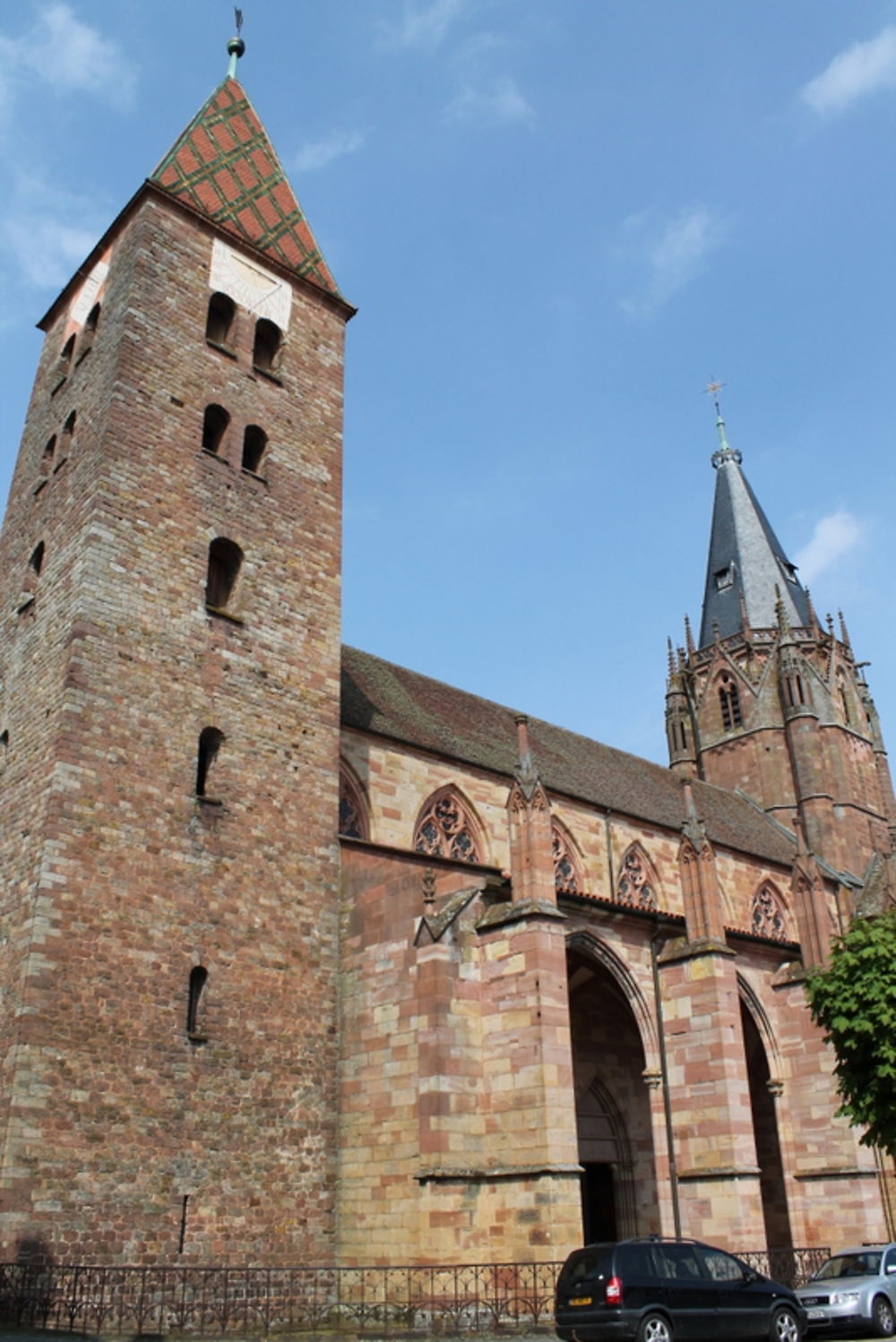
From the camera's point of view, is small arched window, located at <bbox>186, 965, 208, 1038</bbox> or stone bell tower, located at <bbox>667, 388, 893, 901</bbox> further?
stone bell tower, located at <bbox>667, 388, 893, 901</bbox>

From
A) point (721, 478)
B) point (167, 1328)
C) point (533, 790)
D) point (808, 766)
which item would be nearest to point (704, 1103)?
point (533, 790)

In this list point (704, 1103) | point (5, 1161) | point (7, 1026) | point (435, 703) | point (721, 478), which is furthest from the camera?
point (721, 478)

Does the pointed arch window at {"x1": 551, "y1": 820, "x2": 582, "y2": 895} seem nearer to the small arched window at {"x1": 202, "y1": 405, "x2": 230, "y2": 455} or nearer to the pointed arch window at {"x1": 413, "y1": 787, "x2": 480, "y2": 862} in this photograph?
the pointed arch window at {"x1": 413, "y1": 787, "x2": 480, "y2": 862}

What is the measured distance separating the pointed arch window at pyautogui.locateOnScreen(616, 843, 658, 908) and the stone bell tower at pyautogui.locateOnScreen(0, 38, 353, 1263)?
1120cm

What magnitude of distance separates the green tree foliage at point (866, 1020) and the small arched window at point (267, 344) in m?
14.6

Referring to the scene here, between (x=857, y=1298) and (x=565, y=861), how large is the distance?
13.2 meters

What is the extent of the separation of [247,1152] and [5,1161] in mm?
3453

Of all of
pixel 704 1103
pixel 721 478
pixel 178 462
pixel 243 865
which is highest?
pixel 721 478

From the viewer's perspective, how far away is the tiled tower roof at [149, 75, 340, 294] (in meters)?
21.7

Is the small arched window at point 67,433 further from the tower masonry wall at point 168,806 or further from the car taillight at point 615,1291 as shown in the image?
the car taillight at point 615,1291

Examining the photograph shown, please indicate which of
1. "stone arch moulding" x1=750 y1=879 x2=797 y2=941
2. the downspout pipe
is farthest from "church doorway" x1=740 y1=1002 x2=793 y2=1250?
"stone arch moulding" x1=750 y1=879 x2=797 y2=941

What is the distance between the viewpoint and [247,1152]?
15.4 metres

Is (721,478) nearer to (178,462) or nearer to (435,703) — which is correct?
(435,703)

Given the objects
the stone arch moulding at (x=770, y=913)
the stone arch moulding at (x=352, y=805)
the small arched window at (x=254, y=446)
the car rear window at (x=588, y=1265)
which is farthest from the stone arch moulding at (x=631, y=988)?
the stone arch moulding at (x=770, y=913)
